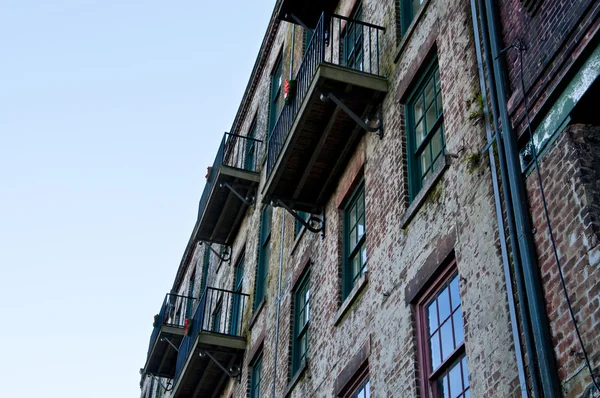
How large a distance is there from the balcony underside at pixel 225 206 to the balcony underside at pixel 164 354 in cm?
277

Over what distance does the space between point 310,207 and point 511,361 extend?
777 centimetres

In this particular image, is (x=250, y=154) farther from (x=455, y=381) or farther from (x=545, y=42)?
(x=545, y=42)

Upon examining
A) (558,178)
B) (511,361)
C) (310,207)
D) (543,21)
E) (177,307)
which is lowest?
(511,361)

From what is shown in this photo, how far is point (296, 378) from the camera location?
48.1 ft

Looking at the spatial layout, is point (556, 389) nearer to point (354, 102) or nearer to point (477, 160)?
point (477, 160)

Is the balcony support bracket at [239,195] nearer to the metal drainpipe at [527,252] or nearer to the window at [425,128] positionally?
the window at [425,128]

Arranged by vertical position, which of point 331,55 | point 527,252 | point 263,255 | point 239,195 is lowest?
point 527,252

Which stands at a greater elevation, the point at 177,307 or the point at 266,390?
the point at 177,307

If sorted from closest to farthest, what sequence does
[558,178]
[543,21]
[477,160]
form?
[558,178], [543,21], [477,160]

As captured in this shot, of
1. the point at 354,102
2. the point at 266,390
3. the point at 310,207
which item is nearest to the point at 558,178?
the point at 354,102

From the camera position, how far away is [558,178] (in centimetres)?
832

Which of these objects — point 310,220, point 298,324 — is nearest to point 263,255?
point 310,220

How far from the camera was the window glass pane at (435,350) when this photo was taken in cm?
1023

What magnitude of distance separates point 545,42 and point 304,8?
9.70 meters
